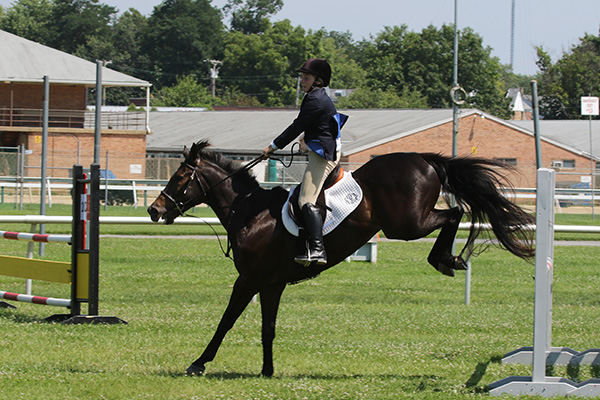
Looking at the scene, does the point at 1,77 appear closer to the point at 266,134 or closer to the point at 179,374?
the point at 266,134

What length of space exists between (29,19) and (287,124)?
3070 inches

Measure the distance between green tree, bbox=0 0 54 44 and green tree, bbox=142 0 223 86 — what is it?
15.4 metres

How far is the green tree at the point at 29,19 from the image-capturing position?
4604 inches

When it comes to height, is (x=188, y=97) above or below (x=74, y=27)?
below

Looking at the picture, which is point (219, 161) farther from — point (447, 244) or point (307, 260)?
point (447, 244)

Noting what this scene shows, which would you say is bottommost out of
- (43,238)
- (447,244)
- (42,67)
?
(43,238)

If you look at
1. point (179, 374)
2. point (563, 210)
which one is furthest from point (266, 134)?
point (179, 374)

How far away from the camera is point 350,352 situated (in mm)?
8539

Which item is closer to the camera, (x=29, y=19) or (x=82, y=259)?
(x=82, y=259)

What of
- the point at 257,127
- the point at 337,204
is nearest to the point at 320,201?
the point at 337,204

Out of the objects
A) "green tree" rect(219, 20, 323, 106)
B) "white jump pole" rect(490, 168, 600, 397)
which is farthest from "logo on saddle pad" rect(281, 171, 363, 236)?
"green tree" rect(219, 20, 323, 106)

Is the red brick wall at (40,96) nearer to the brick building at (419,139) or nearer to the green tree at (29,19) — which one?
the brick building at (419,139)

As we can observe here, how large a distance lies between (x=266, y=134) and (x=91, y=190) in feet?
149

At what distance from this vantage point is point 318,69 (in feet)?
24.4
